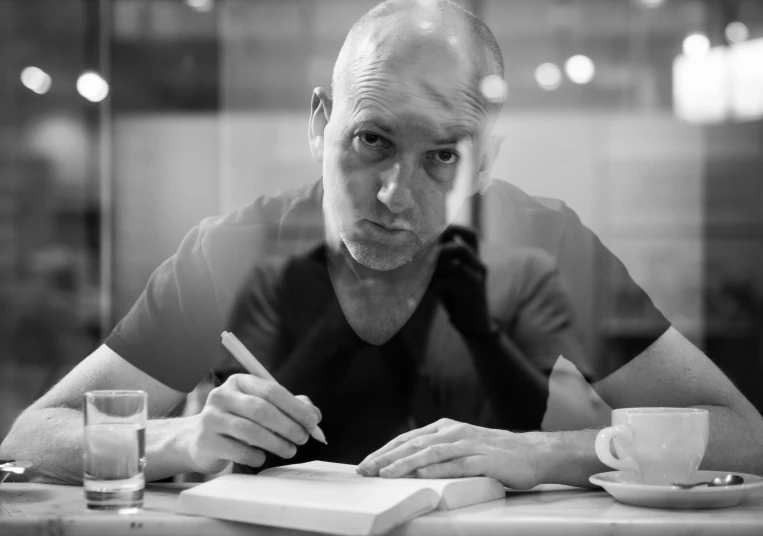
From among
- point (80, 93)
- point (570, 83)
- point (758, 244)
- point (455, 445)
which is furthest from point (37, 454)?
point (758, 244)

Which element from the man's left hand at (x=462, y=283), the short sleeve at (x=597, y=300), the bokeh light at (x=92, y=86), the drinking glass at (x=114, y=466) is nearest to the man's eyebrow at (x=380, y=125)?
the man's left hand at (x=462, y=283)

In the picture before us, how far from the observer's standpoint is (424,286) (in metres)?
1.54

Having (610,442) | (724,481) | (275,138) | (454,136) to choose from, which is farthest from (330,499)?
(275,138)

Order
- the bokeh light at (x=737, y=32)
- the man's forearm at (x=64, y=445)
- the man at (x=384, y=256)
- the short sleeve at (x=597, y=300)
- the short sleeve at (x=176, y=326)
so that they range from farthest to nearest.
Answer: the bokeh light at (x=737, y=32) → the short sleeve at (x=597, y=300) → the short sleeve at (x=176, y=326) → the man at (x=384, y=256) → the man's forearm at (x=64, y=445)

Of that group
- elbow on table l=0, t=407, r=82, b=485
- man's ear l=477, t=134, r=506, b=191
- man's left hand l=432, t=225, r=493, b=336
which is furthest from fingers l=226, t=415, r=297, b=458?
man's ear l=477, t=134, r=506, b=191

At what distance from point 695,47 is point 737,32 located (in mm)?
107

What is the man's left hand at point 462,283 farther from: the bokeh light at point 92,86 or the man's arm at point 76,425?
the bokeh light at point 92,86

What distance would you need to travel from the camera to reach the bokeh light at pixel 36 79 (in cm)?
226

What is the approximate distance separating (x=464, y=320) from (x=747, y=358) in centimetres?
111

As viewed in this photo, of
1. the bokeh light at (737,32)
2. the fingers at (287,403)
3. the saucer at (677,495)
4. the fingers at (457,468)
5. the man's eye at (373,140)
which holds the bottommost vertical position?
the saucer at (677,495)

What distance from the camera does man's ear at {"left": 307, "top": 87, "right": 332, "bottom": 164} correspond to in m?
1.52

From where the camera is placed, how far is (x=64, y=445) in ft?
4.25

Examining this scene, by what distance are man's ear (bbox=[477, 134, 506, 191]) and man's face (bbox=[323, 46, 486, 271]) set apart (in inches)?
1.7

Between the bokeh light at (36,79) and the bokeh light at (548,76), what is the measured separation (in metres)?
1.22
